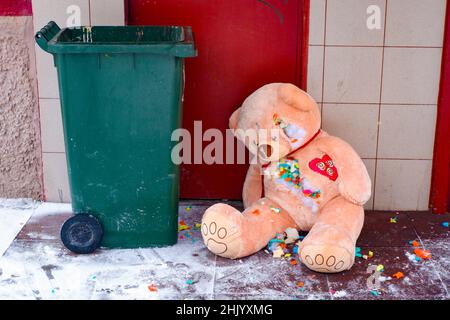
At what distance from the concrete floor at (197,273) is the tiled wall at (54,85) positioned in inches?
14.5

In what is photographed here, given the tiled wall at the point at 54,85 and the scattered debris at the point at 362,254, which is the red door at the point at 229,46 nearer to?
the tiled wall at the point at 54,85

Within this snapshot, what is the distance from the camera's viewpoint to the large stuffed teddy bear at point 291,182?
3.45 m

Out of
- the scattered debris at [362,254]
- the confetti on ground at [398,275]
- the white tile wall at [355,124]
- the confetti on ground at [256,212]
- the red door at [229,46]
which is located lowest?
the confetti on ground at [398,275]

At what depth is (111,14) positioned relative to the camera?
12.8ft

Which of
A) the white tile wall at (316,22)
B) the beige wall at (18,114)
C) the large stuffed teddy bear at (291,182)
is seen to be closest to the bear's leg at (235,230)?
the large stuffed teddy bear at (291,182)

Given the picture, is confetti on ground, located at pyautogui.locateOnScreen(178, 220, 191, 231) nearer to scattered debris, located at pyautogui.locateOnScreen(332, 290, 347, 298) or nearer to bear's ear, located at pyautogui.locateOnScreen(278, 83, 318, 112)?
bear's ear, located at pyautogui.locateOnScreen(278, 83, 318, 112)

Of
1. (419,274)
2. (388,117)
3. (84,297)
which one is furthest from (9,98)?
(419,274)

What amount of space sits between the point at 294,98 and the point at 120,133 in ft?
2.97

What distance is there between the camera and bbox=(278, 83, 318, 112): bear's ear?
353 cm

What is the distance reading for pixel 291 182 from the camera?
3.71 m

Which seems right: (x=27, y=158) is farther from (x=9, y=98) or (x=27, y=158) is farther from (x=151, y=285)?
(x=151, y=285)

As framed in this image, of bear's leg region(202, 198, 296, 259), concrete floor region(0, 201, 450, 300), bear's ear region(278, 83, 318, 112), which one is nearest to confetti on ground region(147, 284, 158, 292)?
concrete floor region(0, 201, 450, 300)

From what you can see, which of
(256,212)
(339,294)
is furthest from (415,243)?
(256,212)

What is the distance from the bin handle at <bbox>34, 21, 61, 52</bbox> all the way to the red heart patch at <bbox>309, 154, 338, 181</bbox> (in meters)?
1.49
